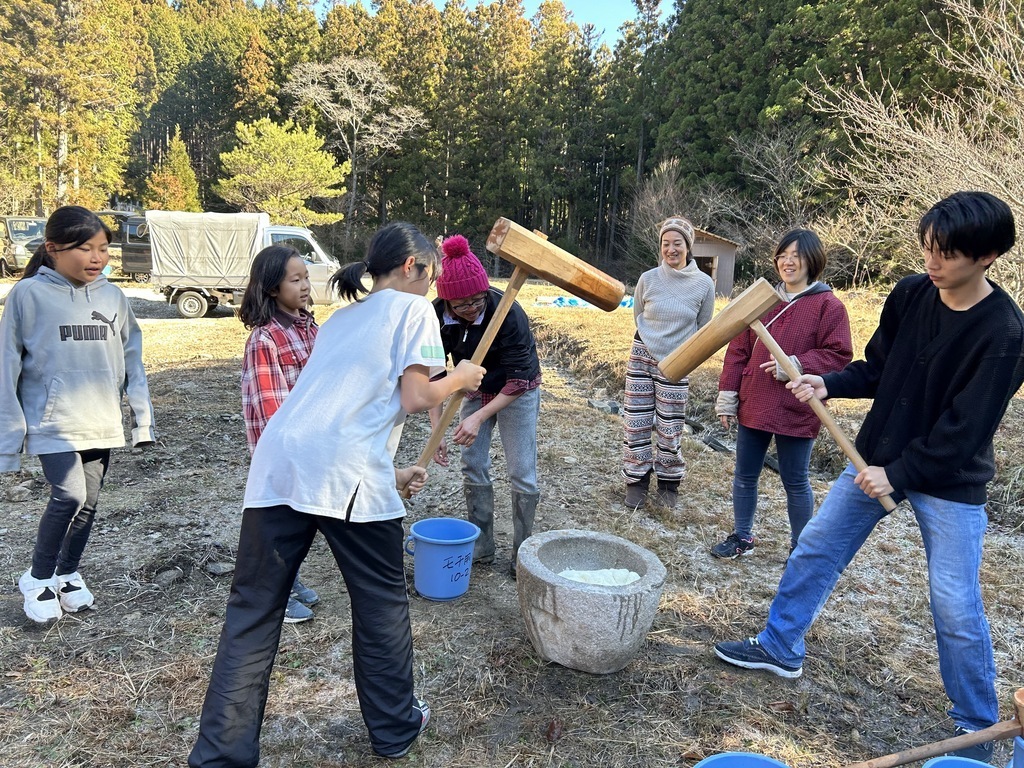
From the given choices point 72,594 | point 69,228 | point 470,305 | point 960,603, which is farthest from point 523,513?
point 69,228

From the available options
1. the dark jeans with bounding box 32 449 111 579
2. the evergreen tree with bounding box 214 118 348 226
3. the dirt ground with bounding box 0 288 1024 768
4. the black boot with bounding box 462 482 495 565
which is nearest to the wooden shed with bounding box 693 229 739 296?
the evergreen tree with bounding box 214 118 348 226

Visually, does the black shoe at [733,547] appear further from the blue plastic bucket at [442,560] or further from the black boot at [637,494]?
the blue plastic bucket at [442,560]

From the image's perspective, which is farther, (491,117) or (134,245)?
(491,117)

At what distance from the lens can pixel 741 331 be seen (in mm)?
2562

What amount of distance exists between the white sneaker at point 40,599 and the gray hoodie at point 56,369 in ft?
1.78

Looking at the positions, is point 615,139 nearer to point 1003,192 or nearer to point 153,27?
point 1003,192

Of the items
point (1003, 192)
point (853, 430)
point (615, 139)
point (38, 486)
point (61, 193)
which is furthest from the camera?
point (615, 139)

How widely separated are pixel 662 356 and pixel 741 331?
148 cm

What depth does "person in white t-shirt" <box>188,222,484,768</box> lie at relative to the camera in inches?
73.1

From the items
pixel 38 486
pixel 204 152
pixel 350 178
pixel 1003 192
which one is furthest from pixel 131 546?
pixel 204 152

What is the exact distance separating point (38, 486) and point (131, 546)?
4.55 feet

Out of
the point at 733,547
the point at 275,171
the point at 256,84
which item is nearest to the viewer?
the point at 733,547

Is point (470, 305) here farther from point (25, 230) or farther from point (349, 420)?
point (25, 230)

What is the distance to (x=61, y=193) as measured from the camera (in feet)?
83.6
